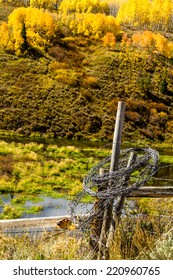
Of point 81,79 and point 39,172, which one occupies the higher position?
point 81,79

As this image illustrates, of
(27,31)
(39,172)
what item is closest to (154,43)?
(27,31)

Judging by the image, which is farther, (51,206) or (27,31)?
(27,31)

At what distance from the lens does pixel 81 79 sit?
233ft

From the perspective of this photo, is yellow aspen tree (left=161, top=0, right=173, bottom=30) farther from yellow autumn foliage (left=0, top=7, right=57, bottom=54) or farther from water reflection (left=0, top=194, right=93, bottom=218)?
water reflection (left=0, top=194, right=93, bottom=218)

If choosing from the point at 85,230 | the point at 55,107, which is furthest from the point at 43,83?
the point at 85,230

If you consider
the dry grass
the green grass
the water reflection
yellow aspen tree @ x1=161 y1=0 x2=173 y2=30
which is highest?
yellow aspen tree @ x1=161 y1=0 x2=173 y2=30

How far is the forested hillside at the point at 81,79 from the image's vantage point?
5928 centimetres

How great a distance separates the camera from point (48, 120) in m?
58.6

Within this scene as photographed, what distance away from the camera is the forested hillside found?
59281 mm

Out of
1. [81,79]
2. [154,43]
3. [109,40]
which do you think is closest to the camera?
[81,79]

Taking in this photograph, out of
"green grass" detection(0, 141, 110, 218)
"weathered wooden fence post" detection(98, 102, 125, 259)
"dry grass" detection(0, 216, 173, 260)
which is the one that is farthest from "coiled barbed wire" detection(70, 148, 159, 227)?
"green grass" detection(0, 141, 110, 218)

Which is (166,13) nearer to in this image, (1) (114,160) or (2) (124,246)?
(1) (114,160)

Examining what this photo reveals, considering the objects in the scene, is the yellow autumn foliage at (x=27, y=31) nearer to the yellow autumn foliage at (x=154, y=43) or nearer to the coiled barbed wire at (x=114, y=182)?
the yellow autumn foliage at (x=154, y=43)

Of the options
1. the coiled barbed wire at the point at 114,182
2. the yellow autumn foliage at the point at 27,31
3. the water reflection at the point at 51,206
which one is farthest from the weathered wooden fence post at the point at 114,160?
the yellow autumn foliage at the point at 27,31
